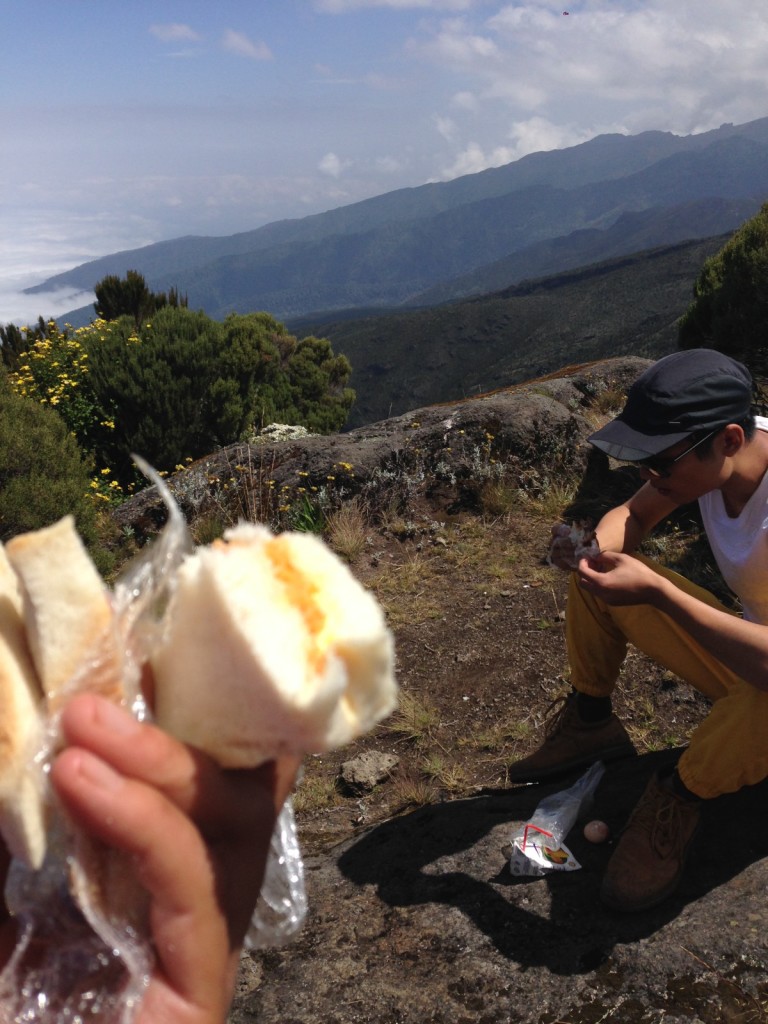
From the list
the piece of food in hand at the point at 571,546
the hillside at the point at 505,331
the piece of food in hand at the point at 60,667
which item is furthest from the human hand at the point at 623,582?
the hillside at the point at 505,331

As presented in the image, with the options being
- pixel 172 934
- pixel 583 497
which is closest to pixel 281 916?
pixel 172 934

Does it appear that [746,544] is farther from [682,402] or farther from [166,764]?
[166,764]

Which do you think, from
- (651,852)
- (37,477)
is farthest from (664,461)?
(37,477)

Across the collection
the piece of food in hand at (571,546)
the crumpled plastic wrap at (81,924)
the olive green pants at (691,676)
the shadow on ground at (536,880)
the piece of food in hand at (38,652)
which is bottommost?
the shadow on ground at (536,880)

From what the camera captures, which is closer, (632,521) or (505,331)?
(632,521)

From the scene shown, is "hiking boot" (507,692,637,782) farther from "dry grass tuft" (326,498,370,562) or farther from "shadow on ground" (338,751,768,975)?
"dry grass tuft" (326,498,370,562)

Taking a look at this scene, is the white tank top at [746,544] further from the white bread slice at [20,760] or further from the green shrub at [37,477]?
the green shrub at [37,477]
